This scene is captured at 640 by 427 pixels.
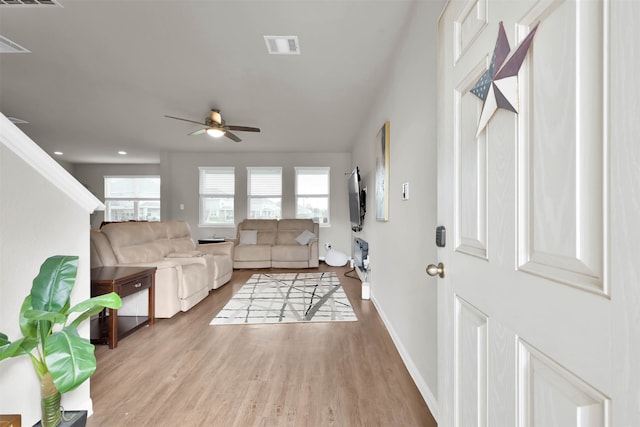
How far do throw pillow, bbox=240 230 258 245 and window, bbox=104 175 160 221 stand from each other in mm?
4068

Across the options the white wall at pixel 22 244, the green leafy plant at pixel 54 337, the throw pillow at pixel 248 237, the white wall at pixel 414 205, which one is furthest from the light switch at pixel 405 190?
the throw pillow at pixel 248 237

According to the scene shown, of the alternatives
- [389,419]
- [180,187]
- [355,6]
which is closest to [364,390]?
[389,419]

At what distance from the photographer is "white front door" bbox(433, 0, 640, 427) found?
421 mm

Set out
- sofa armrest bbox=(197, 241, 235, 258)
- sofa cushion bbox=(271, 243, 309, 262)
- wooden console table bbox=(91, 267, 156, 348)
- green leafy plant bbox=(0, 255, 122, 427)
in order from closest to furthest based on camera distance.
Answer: green leafy plant bbox=(0, 255, 122, 427) < wooden console table bbox=(91, 267, 156, 348) < sofa armrest bbox=(197, 241, 235, 258) < sofa cushion bbox=(271, 243, 309, 262)

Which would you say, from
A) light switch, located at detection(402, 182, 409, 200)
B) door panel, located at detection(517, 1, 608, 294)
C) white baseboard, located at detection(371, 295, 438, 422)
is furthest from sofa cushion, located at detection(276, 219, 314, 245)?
door panel, located at detection(517, 1, 608, 294)

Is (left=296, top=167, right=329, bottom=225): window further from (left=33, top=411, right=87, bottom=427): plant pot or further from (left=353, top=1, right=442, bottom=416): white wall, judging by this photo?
(left=33, top=411, right=87, bottom=427): plant pot

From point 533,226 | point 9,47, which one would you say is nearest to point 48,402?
point 533,226

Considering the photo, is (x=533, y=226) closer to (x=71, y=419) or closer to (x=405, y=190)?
(x=405, y=190)

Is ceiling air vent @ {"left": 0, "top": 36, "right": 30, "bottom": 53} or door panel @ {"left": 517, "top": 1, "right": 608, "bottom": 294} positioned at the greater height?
ceiling air vent @ {"left": 0, "top": 36, "right": 30, "bottom": 53}

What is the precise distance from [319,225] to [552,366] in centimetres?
643

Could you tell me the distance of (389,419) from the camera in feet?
5.02

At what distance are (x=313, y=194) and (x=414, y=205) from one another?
5245 mm

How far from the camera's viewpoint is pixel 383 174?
113 inches

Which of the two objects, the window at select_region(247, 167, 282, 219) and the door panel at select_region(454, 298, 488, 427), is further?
the window at select_region(247, 167, 282, 219)
